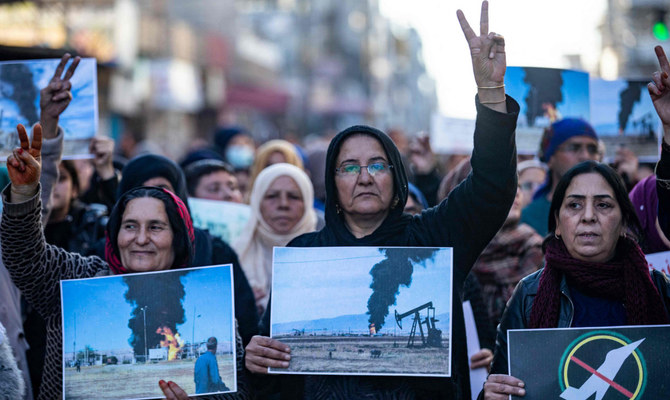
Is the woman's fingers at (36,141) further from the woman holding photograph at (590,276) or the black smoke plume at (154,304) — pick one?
the woman holding photograph at (590,276)

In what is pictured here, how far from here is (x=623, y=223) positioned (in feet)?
11.2

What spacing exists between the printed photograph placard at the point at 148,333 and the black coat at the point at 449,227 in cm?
24

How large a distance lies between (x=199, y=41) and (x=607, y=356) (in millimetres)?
34742

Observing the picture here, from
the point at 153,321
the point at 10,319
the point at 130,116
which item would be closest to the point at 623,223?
the point at 153,321

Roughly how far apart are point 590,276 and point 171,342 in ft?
5.06

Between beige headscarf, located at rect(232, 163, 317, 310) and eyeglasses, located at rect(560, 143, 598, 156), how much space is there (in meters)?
1.59

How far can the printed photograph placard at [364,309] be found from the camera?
10.6ft

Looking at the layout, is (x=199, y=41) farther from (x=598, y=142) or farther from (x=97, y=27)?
(x=598, y=142)

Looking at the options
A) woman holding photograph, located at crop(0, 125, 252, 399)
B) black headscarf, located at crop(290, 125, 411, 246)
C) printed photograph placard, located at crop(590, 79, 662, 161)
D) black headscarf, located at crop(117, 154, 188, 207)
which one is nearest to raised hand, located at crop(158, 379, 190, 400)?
woman holding photograph, located at crop(0, 125, 252, 399)

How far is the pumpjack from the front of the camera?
3217 millimetres

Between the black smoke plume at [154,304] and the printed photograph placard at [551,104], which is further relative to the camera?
the printed photograph placard at [551,104]

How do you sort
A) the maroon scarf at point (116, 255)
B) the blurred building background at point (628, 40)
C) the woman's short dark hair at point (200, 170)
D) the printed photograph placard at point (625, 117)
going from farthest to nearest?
1. the blurred building background at point (628, 40)
2. the woman's short dark hair at point (200, 170)
3. the printed photograph placard at point (625, 117)
4. the maroon scarf at point (116, 255)

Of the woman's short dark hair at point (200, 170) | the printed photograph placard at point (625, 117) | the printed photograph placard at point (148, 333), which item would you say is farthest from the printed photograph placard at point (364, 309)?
the woman's short dark hair at point (200, 170)

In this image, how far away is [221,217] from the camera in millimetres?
5914
